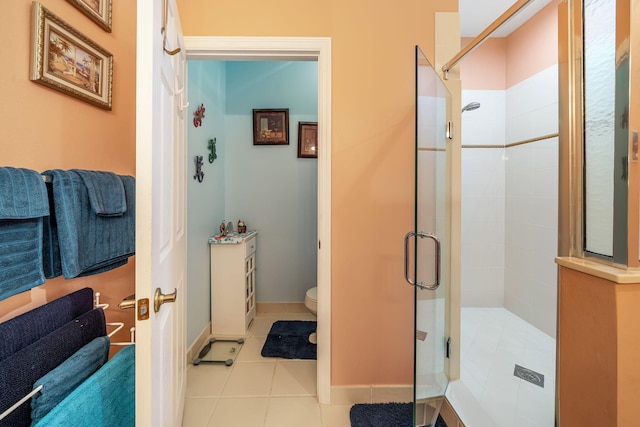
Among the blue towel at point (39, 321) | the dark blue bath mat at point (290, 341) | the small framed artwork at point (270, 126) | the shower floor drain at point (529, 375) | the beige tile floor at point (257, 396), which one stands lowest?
the beige tile floor at point (257, 396)

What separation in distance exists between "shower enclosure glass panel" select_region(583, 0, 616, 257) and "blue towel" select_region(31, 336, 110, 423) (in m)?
1.56

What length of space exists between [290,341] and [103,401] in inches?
64.7

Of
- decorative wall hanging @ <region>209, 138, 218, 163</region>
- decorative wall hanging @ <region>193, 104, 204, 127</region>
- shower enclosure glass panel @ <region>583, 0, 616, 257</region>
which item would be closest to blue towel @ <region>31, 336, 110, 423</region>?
shower enclosure glass panel @ <region>583, 0, 616, 257</region>

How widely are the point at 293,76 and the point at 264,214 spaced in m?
1.53

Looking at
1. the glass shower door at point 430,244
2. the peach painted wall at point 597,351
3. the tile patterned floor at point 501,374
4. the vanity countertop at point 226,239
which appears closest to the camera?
the peach painted wall at point 597,351

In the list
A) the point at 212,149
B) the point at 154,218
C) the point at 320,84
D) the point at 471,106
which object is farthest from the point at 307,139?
the point at 154,218

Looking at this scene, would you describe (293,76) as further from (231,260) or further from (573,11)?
(573,11)

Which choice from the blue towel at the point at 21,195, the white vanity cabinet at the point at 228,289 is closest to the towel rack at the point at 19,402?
the blue towel at the point at 21,195

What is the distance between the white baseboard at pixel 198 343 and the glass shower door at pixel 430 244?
1.62 m

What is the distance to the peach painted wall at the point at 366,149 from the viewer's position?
1577 millimetres

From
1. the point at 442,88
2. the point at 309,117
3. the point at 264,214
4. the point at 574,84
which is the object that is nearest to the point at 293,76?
the point at 309,117

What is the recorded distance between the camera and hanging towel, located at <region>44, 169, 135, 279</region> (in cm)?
78

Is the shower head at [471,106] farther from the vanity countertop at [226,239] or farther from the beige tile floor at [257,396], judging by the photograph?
the beige tile floor at [257,396]

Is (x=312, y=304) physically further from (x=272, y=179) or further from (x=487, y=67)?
(x=487, y=67)
